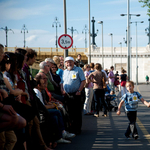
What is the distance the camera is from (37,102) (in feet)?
22.3

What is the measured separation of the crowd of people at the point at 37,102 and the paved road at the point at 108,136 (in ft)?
1.14

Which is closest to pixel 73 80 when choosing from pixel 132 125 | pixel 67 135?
pixel 67 135

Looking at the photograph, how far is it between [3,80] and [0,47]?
462 millimetres

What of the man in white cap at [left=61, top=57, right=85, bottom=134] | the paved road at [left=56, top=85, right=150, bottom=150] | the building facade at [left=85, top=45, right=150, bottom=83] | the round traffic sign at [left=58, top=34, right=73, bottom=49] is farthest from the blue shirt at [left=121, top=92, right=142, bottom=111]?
the building facade at [left=85, top=45, right=150, bottom=83]

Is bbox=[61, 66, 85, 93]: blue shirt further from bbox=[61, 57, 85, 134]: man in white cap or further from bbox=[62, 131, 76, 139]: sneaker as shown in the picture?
bbox=[62, 131, 76, 139]: sneaker

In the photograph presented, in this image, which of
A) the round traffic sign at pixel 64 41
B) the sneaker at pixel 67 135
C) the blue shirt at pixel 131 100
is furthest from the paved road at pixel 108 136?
the round traffic sign at pixel 64 41

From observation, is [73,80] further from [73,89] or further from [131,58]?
[131,58]

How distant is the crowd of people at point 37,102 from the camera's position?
15.6 ft

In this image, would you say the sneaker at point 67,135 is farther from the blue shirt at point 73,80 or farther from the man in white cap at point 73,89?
the blue shirt at point 73,80

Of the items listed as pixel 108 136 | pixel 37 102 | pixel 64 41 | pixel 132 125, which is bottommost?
pixel 108 136

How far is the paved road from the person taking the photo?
7399 millimetres

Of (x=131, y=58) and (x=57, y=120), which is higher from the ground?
(x=131, y=58)

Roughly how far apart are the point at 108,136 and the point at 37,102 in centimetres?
259

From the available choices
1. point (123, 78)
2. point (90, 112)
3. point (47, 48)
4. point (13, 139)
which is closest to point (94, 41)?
point (47, 48)
